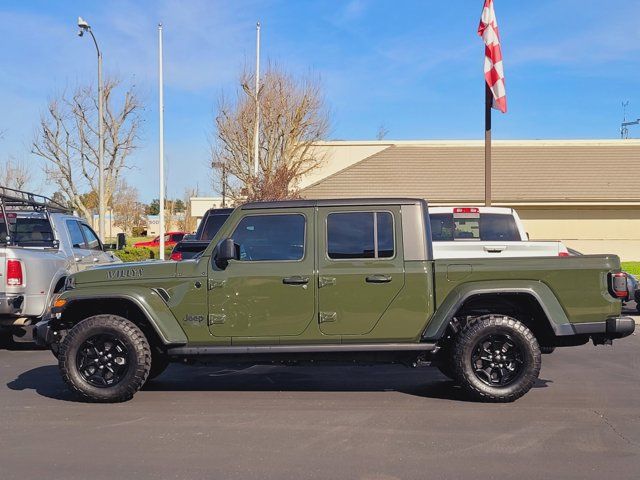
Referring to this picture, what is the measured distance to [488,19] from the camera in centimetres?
1383

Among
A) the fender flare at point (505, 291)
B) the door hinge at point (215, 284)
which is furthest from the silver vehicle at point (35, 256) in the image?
the fender flare at point (505, 291)

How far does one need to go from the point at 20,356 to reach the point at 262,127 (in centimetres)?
2332

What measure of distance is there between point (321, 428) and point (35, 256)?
5298 millimetres

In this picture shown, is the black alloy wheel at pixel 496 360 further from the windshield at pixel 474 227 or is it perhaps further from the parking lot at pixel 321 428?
the windshield at pixel 474 227

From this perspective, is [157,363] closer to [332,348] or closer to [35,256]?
[332,348]

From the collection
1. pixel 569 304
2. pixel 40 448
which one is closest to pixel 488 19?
pixel 569 304

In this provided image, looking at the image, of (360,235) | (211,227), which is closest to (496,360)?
(360,235)

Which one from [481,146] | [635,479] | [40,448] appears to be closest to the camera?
[635,479]

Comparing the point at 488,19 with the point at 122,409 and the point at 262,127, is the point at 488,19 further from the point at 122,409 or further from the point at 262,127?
the point at 262,127

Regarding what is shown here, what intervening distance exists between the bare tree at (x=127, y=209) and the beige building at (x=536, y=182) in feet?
128

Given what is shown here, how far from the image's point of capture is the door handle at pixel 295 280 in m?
6.25

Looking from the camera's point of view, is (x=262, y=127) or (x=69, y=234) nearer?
(x=69, y=234)

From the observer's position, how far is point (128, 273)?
6414 millimetres

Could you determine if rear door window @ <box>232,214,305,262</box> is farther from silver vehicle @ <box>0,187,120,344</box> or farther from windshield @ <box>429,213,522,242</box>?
windshield @ <box>429,213,522,242</box>
